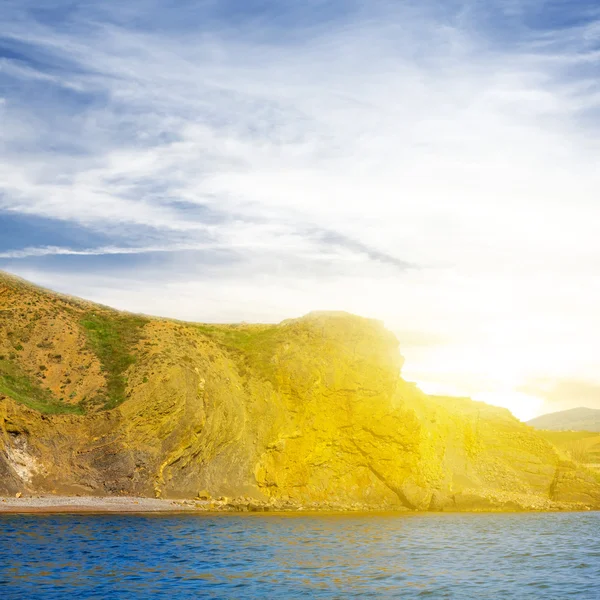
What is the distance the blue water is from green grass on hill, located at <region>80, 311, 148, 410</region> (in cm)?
1757

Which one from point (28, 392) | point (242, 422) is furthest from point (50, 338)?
point (242, 422)

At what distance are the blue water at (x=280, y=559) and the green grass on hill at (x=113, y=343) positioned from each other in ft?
57.6

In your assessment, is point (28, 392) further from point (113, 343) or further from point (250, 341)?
point (250, 341)

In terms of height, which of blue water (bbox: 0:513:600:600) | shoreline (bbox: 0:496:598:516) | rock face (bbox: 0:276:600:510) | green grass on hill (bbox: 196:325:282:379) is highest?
green grass on hill (bbox: 196:325:282:379)

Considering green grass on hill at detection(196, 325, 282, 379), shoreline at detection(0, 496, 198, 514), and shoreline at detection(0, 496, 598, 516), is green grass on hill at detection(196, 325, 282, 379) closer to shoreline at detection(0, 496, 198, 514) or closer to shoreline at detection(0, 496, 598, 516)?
shoreline at detection(0, 496, 598, 516)

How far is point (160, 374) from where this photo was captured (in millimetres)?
68938

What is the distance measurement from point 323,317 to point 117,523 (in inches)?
1644

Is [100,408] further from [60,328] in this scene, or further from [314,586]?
[314,586]

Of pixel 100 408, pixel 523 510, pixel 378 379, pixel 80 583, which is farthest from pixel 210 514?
pixel 523 510

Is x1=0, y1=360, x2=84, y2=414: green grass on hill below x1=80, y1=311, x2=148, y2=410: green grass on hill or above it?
below

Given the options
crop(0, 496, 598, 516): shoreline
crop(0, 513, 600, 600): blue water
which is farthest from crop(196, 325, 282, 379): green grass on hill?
crop(0, 513, 600, 600): blue water

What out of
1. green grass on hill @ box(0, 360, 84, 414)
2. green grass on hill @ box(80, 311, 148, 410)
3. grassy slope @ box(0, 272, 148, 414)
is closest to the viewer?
green grass on hill @ box(0, 360, 84, 414)

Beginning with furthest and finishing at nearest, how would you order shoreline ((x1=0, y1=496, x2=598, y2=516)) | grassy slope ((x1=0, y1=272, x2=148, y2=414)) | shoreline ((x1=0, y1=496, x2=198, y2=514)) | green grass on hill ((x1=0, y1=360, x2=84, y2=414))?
1. grassy slope ((x1=0, y1=272, x2=148, y2=414))
2. green grass on hill ((x1=0, y1=360, x2=84, y2=414))
3. shoreline ((x1=0, y1=496, x2=598, y2=516))
4. shoreline ((x1=0, y1=496, x2=198, y2=514))

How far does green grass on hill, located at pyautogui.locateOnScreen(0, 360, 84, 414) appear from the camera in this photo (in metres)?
61.9
